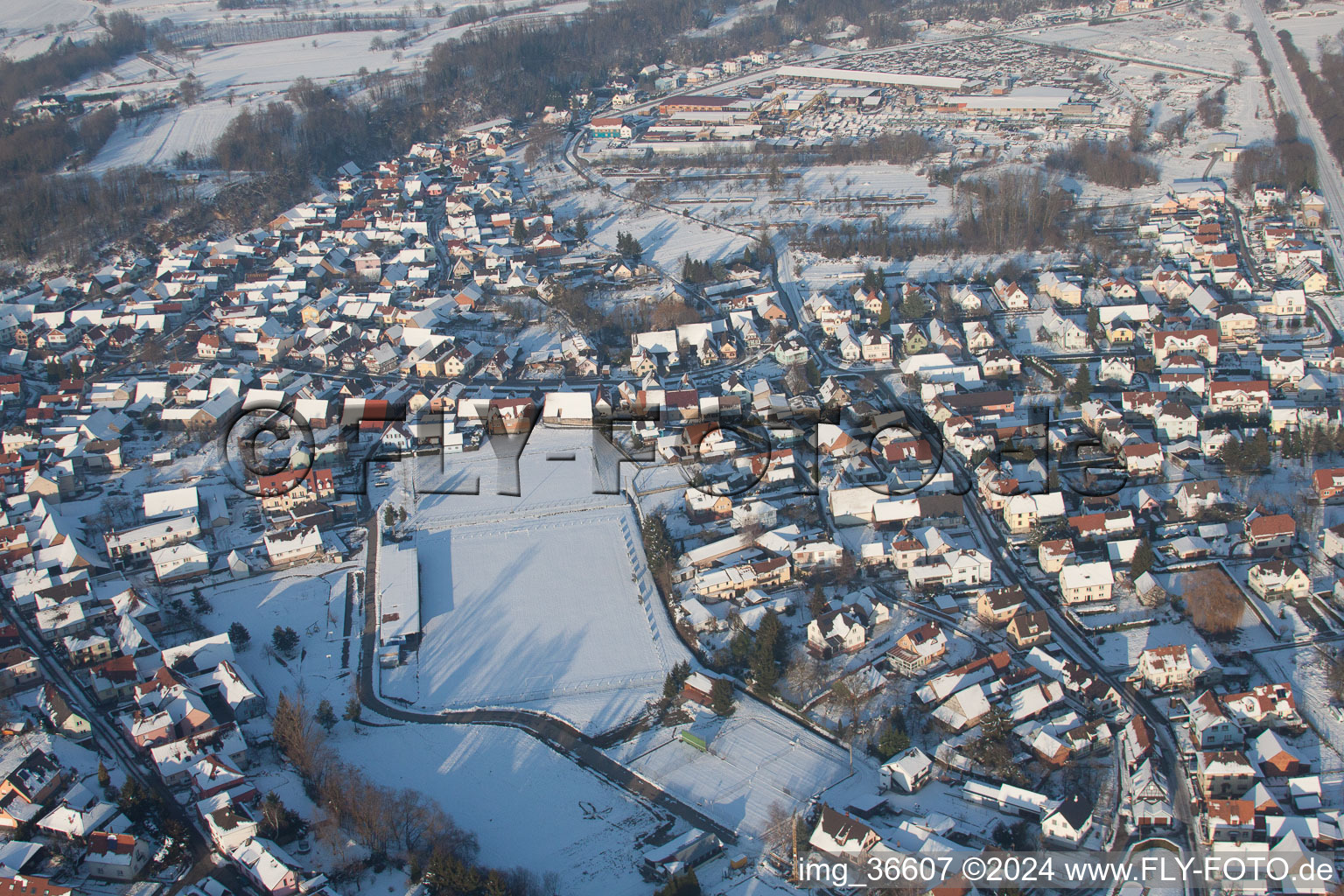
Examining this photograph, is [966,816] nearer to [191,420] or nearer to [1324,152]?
[191,420]

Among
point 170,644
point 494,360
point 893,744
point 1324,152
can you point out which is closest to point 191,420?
point 494,360

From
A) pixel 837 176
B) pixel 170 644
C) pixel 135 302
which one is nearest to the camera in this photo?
pixel 170 644

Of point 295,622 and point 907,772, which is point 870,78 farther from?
point 907,772

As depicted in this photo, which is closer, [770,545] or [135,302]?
[770,545]

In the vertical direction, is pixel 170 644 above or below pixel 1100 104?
below

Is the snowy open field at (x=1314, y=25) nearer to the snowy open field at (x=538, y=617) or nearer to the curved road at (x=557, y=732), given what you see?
the snowy open field at (x=538, y=617)

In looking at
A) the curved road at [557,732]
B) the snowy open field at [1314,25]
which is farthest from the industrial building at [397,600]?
the snowy open field at [1314,25]
